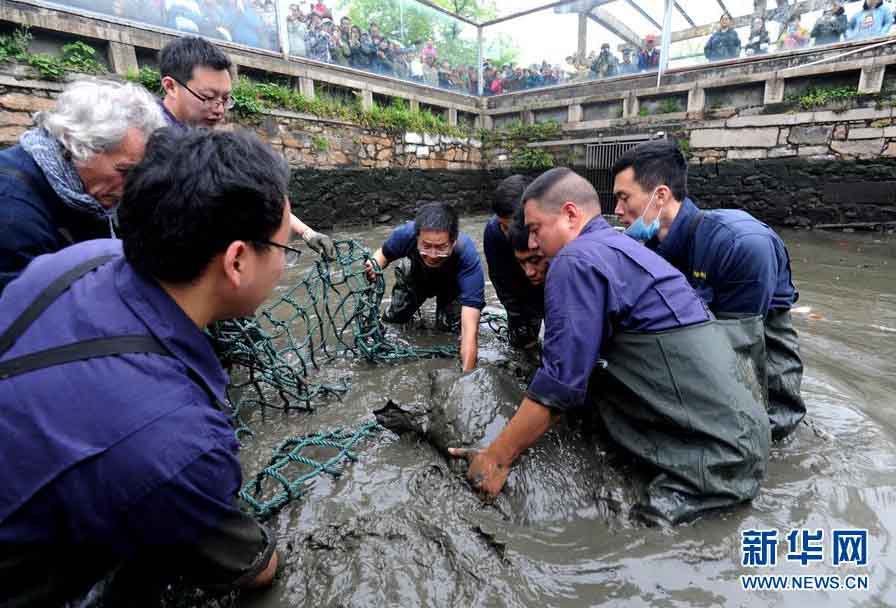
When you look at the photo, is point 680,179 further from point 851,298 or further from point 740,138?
point 740,138

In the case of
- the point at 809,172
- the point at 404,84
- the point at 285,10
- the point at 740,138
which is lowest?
the point at 809,172

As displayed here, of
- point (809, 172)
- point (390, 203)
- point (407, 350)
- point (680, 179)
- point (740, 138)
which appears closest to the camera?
point (680, 179)

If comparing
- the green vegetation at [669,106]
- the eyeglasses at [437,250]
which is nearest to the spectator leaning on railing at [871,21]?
the green vegetation at [669,106]

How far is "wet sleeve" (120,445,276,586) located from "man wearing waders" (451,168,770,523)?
3.28 ft

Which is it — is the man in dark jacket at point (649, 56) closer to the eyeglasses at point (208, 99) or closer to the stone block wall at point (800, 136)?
the stone block wall at point (800, 136)

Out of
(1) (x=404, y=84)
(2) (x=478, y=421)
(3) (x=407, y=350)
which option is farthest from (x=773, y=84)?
(2) (x=478, y=421)

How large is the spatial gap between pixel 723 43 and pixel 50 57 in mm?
11982

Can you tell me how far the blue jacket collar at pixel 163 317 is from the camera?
42.4 inches

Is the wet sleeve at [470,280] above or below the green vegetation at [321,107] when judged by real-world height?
below

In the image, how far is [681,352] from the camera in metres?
1.83

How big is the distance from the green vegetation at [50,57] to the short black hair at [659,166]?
7369 millimetres

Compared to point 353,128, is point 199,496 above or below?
below

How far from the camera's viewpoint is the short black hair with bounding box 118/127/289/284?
105 cm

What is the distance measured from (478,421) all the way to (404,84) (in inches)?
456
